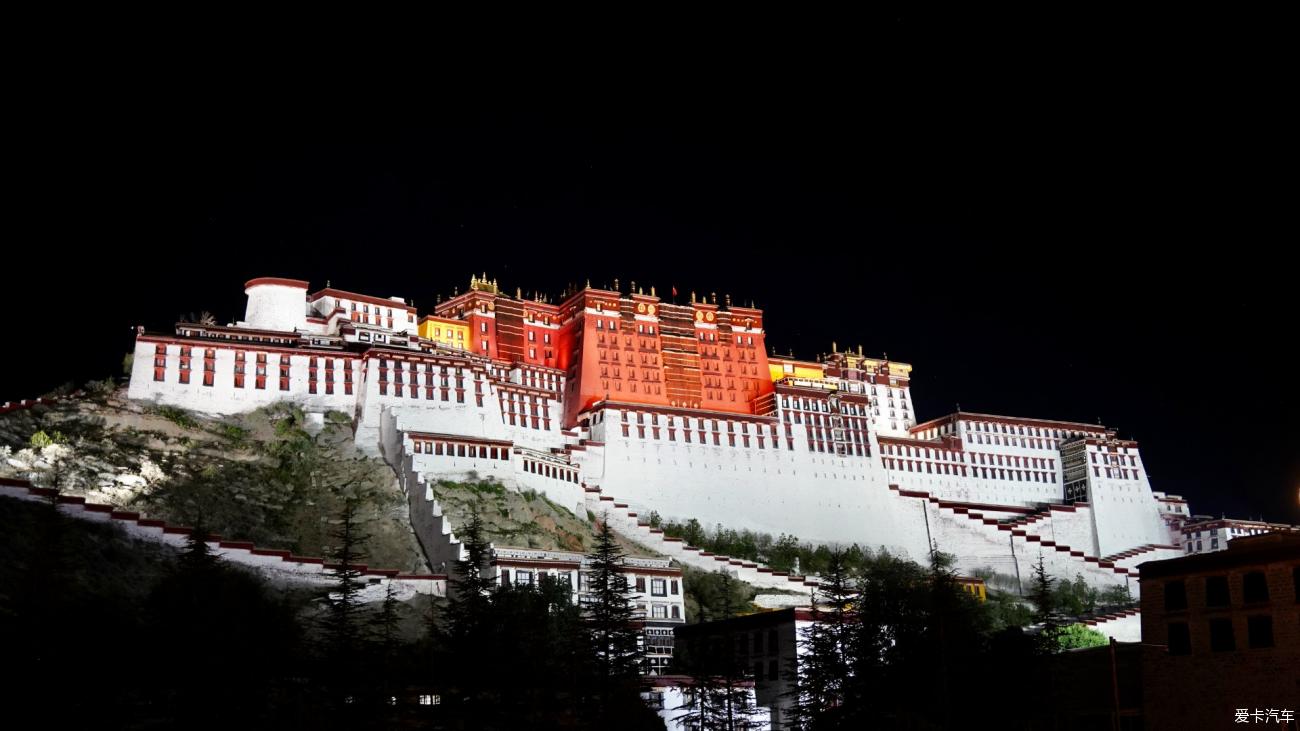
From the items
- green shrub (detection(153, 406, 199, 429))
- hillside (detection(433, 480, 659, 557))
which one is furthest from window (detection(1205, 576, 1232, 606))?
green shrub (detection(153, 406, 199, 429))

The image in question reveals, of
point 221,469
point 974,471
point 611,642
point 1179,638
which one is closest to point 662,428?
point 974,471

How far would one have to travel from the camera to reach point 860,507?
3752 inches

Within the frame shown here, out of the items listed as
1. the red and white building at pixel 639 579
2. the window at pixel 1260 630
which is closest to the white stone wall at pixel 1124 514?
the red and white building at pixel 639 579

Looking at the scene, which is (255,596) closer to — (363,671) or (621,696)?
(363,671)

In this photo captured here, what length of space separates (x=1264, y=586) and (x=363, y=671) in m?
27.5

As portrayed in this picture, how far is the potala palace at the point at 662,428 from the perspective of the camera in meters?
77.0

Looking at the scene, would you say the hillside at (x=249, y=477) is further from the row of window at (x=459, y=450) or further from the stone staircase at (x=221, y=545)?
the stone staircase at (x=221, y=545)

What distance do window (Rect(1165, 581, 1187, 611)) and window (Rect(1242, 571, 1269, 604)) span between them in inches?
89.9

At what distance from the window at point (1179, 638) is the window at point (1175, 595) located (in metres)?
0.58

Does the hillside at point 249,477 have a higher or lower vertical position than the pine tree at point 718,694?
higher

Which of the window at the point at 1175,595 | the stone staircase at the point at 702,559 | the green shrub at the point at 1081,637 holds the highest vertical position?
the stone staircase at the point at 702,559

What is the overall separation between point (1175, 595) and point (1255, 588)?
298 cm

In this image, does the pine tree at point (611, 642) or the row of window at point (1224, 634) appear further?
the row of window at point (1224, 634)

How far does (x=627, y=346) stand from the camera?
98.8m
